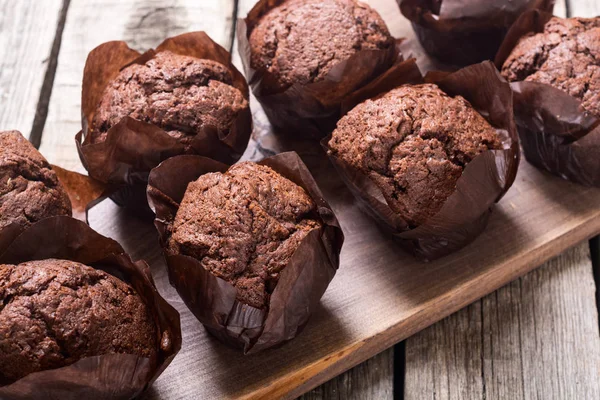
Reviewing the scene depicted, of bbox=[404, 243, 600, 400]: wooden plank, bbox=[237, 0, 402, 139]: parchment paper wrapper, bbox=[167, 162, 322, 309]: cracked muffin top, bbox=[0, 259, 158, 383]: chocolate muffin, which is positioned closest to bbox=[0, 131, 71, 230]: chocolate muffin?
bbox=[0, 259, 158, 383]: chocolate muffin

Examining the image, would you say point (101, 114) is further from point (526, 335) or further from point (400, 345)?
point (526, 335)

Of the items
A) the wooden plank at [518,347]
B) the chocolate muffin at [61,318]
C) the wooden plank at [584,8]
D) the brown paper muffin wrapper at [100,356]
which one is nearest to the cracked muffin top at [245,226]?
the brown paper muffin wrapper at [100,356]

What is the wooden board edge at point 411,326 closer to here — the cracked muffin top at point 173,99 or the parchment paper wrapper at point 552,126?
the parchment paper wrapper at point 552,126

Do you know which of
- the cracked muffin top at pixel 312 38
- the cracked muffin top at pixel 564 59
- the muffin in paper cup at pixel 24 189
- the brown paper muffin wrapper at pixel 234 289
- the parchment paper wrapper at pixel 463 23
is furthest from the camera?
the parchment paper wrapper at pixel 463 23

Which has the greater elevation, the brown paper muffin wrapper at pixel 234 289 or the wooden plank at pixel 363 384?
the brown paper muffin wrapper at pixel 234 289

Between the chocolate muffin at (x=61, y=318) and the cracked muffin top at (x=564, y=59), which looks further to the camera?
the cracked muffin top at (x=564, y=59)

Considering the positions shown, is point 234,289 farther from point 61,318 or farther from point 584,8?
point 584,8
